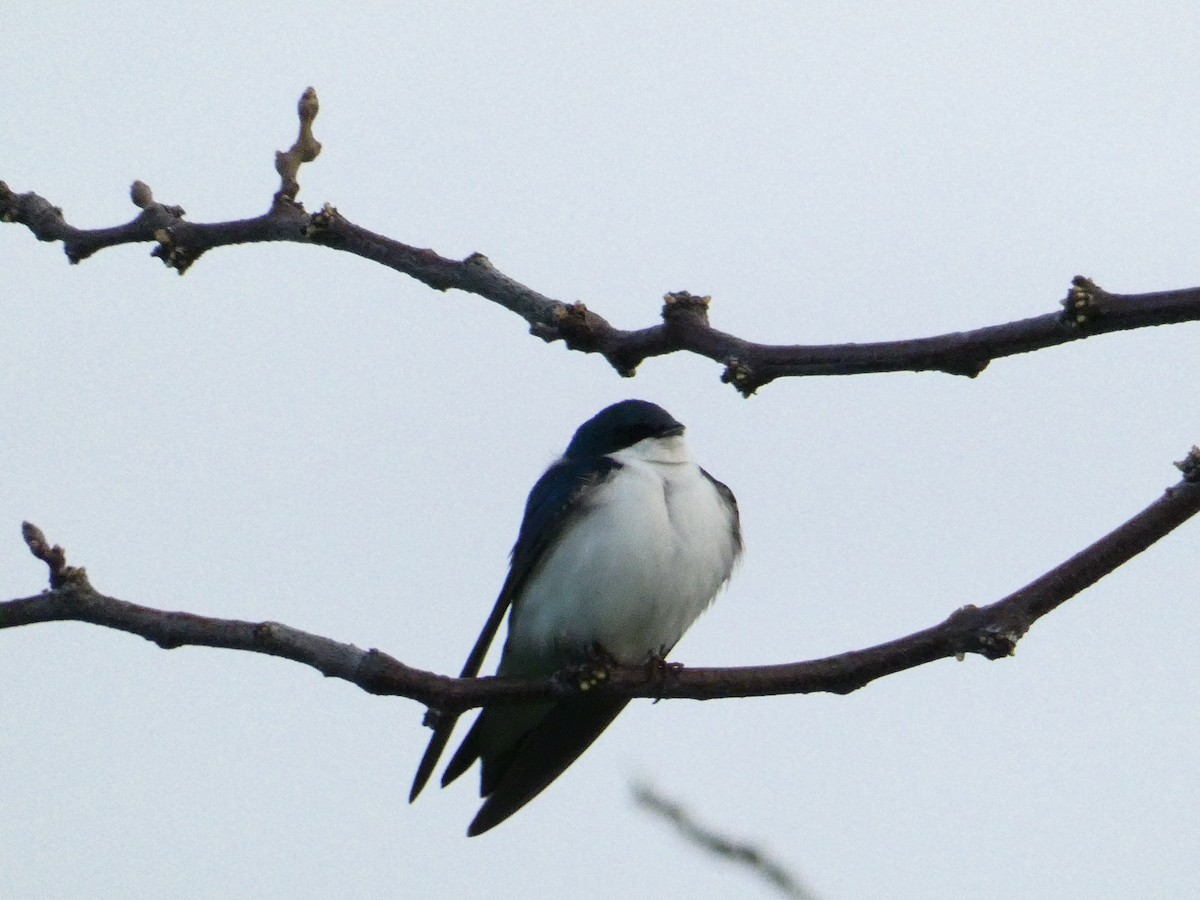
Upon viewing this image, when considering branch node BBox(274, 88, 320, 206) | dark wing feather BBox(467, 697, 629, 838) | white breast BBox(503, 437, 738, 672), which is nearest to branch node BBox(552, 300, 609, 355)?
branch node BBox(274, 88, 320, 206)

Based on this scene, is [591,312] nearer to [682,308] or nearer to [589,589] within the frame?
[682,308]

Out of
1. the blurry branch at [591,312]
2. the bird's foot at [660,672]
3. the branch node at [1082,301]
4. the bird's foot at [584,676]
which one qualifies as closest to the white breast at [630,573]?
the bird's foot at [660,672]

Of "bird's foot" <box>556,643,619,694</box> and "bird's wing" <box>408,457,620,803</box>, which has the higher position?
"bird's wing" <box>408,457,620,803</box>

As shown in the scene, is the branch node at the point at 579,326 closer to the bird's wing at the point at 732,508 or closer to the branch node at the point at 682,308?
the branch node at the point at 682,308

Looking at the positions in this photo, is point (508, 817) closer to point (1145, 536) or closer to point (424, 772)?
point (424, 772)

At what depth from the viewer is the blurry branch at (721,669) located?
233cm

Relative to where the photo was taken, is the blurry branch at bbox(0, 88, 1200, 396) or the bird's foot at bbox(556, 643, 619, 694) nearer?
the blurry branch at bbox(0, 88, 1200, 396)

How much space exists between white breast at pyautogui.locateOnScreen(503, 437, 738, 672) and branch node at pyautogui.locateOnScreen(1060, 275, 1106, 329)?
8.36 feet

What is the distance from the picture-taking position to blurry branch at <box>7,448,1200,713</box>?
7.64ft

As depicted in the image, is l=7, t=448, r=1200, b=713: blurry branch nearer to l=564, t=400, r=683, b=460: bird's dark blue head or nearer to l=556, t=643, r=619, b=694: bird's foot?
l=556, t=643, r=619, b=694: bird's foot

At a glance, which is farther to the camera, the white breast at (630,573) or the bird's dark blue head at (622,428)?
the bird's dark blue head at (622,428)

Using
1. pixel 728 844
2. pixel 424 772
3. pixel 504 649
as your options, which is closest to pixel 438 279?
pixel 728 844

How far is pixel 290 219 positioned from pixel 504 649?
262 cm

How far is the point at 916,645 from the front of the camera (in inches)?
100
